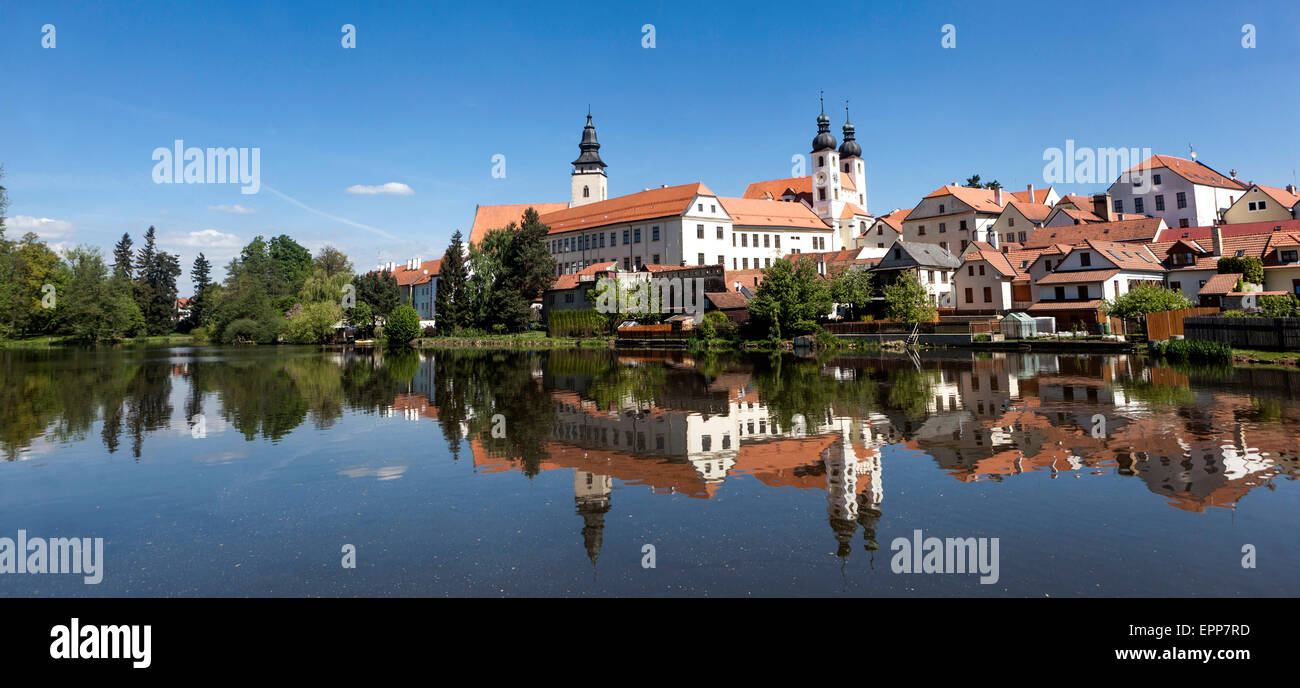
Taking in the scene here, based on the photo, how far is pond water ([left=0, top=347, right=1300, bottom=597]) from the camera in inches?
289

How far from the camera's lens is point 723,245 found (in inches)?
3403

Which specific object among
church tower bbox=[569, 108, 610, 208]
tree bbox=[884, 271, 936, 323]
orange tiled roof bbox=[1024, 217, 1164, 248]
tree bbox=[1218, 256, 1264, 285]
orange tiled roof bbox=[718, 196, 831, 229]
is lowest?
tree bbox=[884, 271, 936, 323]

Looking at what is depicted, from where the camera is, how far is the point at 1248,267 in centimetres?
4853

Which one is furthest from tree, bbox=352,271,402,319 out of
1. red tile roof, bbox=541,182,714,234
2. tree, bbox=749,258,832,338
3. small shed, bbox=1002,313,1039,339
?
small shed, bbox=1002,313,1039,339

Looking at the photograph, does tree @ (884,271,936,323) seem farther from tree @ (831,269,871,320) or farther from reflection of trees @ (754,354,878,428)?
reflection of trees @ (754,354,878,428)

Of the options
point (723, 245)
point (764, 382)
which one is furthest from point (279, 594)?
point (723, 245)

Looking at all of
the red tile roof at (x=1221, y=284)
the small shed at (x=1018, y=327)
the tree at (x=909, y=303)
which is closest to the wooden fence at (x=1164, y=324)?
the small shed at (x=1018, y=327)

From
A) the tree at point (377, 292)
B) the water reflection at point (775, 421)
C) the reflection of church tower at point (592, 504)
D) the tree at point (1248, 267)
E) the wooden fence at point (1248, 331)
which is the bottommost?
the reflection of church tower at point (592, 504)

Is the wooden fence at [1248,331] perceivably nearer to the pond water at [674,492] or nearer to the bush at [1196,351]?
the bush at [1196,351]

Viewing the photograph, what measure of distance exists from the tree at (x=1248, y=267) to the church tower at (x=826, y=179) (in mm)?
54552

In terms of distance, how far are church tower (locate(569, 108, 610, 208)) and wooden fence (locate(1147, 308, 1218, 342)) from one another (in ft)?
264

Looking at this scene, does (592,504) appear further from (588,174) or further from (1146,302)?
(588,174)

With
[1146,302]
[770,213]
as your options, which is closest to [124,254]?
[770,213]

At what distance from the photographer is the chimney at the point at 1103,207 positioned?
74.7 metres
